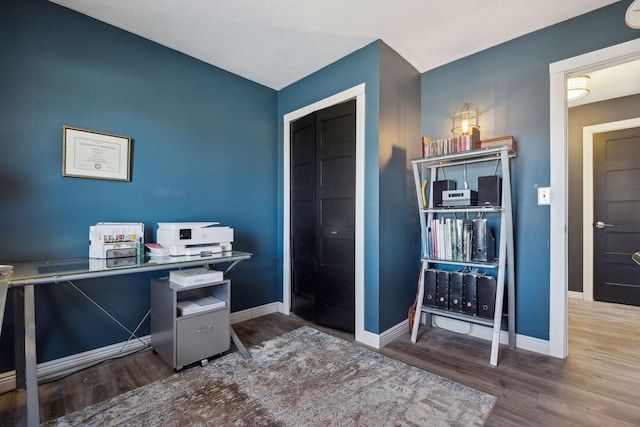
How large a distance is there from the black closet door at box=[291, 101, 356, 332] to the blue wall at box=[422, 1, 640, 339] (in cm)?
122

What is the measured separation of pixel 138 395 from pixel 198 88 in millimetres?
2414

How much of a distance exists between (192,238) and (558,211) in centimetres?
268

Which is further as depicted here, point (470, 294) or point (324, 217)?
point (324, 217)

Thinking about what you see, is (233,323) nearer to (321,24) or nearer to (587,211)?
(321,24)

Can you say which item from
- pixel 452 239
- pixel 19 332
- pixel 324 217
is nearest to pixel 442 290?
pixel 452 239

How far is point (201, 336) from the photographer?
6.71ft

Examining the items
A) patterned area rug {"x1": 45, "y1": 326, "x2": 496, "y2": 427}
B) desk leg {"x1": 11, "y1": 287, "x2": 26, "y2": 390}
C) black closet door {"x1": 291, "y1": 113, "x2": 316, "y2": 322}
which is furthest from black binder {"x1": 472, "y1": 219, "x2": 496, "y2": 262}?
desk leg {"x1": 11, "y1": 287, "x2": 26, "y2": 390}

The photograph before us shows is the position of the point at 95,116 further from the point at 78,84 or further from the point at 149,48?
the point at 149,48

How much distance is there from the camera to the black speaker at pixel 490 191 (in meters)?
2.18

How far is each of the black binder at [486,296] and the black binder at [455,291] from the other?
0.13 metres

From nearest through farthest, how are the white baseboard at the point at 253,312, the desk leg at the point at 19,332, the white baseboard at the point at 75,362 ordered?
the desk leg at the point at 19,332
the white baseboard at the point at 75,362
the white baseboard at the point at 253,312

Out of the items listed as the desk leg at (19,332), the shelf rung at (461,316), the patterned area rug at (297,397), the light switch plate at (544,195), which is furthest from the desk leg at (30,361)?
the light switch plate at (544,195)

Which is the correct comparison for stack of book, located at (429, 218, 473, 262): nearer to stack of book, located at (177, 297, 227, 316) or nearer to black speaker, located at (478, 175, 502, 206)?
black speaker, located at (478, 175, 502, 206)

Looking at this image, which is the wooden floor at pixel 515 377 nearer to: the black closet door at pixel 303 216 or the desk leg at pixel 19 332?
the desk leg at pixel 19 332
